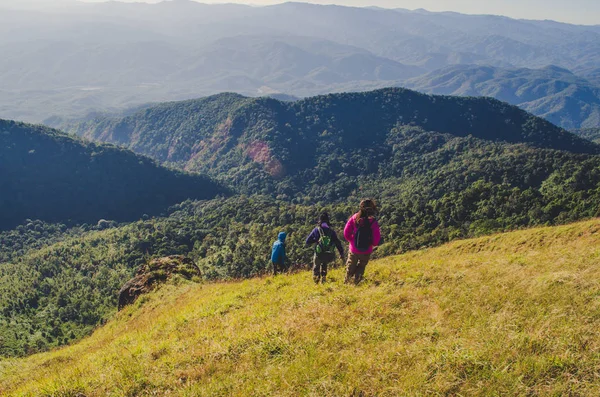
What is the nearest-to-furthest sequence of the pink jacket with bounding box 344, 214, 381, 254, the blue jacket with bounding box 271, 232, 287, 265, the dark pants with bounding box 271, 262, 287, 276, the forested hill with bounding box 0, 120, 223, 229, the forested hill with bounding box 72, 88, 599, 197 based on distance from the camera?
the pink jacket with bounding box 344, 214, 381, 254
the blue jacket with bounding box 271, 232, 287, 265
the dark pants with bounding box 271, 262, 287, 276
the forested hill with bounding box 0, 120, 223, 229
the forested hill with bounding box 72, 88, 599, 197

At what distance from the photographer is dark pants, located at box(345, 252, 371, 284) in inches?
416

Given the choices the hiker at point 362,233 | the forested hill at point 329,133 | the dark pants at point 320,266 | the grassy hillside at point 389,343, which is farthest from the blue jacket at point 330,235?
the forested hill at point 329,133

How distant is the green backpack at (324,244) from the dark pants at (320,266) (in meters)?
0.19

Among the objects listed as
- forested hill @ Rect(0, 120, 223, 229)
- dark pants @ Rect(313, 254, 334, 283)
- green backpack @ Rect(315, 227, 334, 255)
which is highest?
green backpack @ Rect(315, 227, 334, 255)

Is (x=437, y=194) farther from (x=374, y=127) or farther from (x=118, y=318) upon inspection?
(x=374, y=127)

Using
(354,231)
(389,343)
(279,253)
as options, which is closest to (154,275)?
(279,253)

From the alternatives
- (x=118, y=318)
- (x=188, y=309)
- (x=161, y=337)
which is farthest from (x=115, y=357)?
(x=118, y=318)

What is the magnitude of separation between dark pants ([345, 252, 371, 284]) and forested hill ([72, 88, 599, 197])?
126136mm

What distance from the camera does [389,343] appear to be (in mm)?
6656

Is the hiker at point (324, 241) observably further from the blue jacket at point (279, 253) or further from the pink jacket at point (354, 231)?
the blue jacket at point (279, 253)

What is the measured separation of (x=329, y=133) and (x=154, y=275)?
151 meters

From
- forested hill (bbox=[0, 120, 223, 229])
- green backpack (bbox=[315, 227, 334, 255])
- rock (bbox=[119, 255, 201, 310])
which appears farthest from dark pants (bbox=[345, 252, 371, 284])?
forested hill (bbox=[0, 120, 223, 229])

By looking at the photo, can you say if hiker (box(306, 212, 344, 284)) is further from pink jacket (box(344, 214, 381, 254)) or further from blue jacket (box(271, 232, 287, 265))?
blue jacket (box(271, 232, 287, 265))

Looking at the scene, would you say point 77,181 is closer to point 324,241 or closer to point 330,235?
point 324,241
